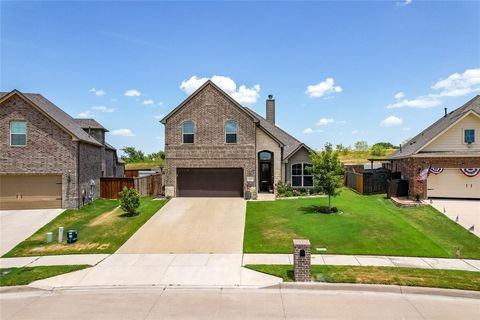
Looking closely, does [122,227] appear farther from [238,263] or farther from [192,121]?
[192,121]

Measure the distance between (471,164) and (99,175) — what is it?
28107 mm

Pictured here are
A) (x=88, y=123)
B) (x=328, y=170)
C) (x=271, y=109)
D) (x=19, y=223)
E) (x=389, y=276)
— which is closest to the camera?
(x=389, y=276)

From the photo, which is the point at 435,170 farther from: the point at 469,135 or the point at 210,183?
the point at 210,183

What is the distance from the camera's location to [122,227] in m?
16.3

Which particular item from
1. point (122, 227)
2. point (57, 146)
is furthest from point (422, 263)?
point (57, 146)

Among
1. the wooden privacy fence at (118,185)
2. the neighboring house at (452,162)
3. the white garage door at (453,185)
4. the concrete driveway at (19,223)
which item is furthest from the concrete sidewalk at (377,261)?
the wooden privacy fence at (118,185)

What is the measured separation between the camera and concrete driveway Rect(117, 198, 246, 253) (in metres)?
13.5

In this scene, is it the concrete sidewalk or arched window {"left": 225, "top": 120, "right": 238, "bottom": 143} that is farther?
arched window {"left": 225, "top": 120, "right": 238, "bottom": 143}

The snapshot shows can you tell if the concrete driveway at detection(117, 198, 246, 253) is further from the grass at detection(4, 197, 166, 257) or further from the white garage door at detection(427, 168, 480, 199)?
the white garage door at detection(427, 168, 480, 199)

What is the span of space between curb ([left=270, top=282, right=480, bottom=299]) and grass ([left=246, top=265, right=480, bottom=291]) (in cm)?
17

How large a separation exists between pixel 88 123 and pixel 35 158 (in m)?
9.64

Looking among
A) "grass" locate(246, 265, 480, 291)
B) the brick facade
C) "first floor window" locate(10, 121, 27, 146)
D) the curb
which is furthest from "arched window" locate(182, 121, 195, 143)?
the curb

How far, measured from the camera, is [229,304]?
8.32m

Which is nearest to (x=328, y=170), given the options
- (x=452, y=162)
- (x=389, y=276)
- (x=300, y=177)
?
(x=300, y=177)
